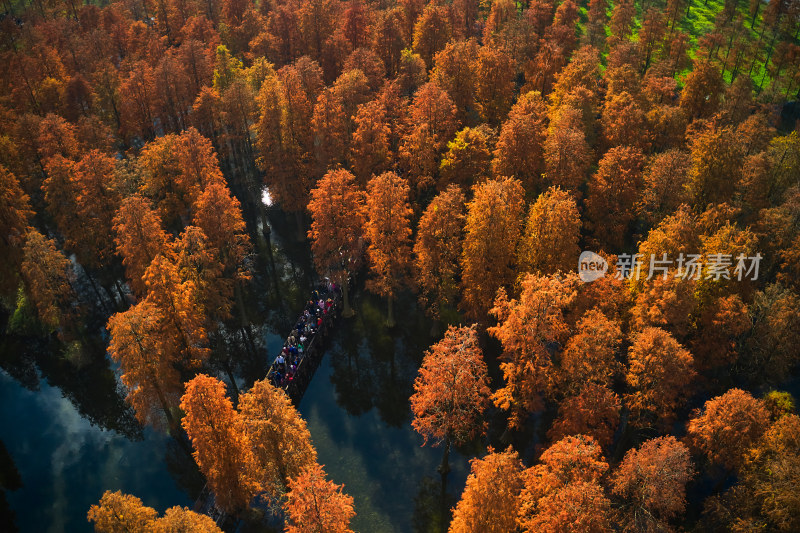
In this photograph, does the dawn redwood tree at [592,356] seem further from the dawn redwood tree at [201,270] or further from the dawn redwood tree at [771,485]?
the dawn redwood tree at [201,270]

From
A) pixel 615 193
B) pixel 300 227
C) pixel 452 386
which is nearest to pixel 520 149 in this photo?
pixel 615 193

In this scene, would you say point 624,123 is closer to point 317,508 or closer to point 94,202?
point 317,508

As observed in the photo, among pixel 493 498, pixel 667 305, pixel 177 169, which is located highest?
pixel 177 169

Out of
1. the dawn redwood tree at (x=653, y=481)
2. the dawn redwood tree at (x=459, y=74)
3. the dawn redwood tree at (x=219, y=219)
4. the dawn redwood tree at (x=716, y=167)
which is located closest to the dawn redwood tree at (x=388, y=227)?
the dawn redwood tree at (x=219, y=219)

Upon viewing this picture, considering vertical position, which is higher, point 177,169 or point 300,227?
point 177,169

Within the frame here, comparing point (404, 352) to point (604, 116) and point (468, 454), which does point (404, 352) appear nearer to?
point (468, 454)

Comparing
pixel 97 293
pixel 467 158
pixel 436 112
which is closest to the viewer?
pixel 467 158

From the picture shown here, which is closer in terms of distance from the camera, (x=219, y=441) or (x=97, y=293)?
(x=219, y=441)

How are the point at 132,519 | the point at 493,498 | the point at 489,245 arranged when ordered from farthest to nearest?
the point at 489,245
the point at 493,498
the point at 132,519
